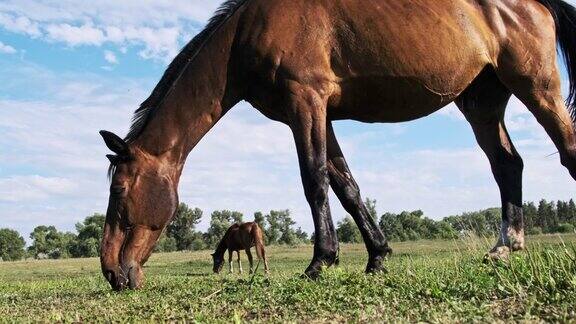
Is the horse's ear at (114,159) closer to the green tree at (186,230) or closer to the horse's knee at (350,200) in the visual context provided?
the horse's knee at (350,200)

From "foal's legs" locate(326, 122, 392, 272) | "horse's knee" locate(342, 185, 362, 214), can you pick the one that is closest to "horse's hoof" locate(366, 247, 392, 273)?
"foal's legs" locate(326, 122, 392, 272)

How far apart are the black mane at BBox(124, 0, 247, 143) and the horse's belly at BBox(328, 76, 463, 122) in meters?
1.57

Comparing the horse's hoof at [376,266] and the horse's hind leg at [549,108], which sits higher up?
the horse's hind leg at [549,108]

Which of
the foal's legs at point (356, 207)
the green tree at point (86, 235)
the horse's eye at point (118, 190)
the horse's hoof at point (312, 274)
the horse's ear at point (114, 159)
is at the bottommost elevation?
the horse's hoof at point (312, 274)

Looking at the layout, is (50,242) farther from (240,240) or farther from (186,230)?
(240,240)

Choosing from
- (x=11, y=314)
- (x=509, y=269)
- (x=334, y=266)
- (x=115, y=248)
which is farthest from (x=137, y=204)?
(x=509, y=269)

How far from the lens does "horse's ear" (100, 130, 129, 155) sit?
6094mm

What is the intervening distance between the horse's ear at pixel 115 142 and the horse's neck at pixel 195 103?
0.68 ft

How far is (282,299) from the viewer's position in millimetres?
4207

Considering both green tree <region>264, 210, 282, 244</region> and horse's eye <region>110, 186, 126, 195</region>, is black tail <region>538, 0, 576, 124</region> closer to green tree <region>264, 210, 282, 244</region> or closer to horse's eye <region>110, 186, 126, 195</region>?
horse's eye <region>110, 186, 126, 195</region>

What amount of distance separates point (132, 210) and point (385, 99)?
2788 mm

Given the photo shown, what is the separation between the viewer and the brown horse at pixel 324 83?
570 cm

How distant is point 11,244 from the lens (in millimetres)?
118375

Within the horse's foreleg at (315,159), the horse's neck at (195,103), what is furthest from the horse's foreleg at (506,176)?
the horse's neck at (195,103)
